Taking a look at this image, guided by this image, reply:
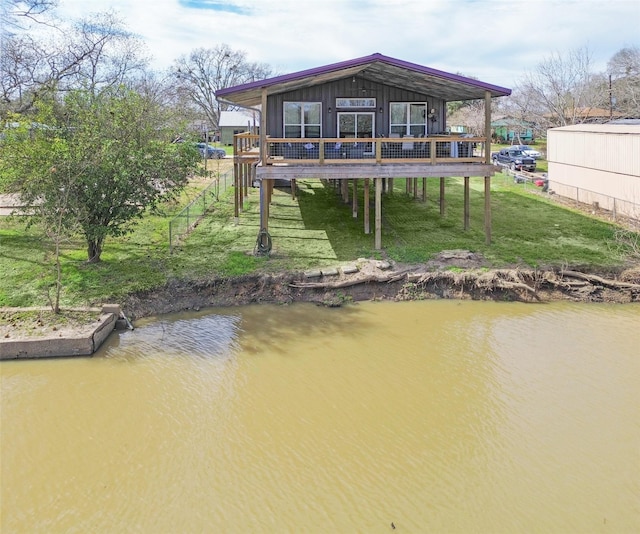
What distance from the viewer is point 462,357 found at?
405 inches

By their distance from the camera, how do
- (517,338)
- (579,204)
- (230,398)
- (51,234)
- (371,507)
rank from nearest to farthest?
(371,507) < (230,398) < (517,338) < (51,234) < (579,204)

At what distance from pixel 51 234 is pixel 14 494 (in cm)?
697

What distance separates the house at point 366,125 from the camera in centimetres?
1504

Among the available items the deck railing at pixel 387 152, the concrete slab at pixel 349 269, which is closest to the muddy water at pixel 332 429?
the concrete slab at pixel 349 269

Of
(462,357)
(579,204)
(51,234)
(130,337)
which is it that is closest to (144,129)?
(51,234)

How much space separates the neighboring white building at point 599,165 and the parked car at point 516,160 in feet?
19.8

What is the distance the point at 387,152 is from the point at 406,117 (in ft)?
8.43

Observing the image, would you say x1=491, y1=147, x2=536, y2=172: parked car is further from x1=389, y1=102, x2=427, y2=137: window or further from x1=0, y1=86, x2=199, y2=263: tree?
x1=0, y1=86, x2=199, y2=263: tree

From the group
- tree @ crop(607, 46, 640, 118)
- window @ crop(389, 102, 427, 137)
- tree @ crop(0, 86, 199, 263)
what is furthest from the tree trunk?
tree @ crop(607, 46, 640, 118)

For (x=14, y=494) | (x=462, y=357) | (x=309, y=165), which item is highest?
(x=309, y=165)

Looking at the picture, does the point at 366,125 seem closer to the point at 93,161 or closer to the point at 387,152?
the point at 387,152

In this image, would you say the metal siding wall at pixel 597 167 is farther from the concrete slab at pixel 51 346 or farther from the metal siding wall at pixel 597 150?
the concrete slab at pixel 51 346

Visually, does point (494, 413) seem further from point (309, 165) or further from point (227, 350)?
point (309, 165)

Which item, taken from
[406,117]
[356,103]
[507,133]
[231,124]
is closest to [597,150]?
[406,117]
